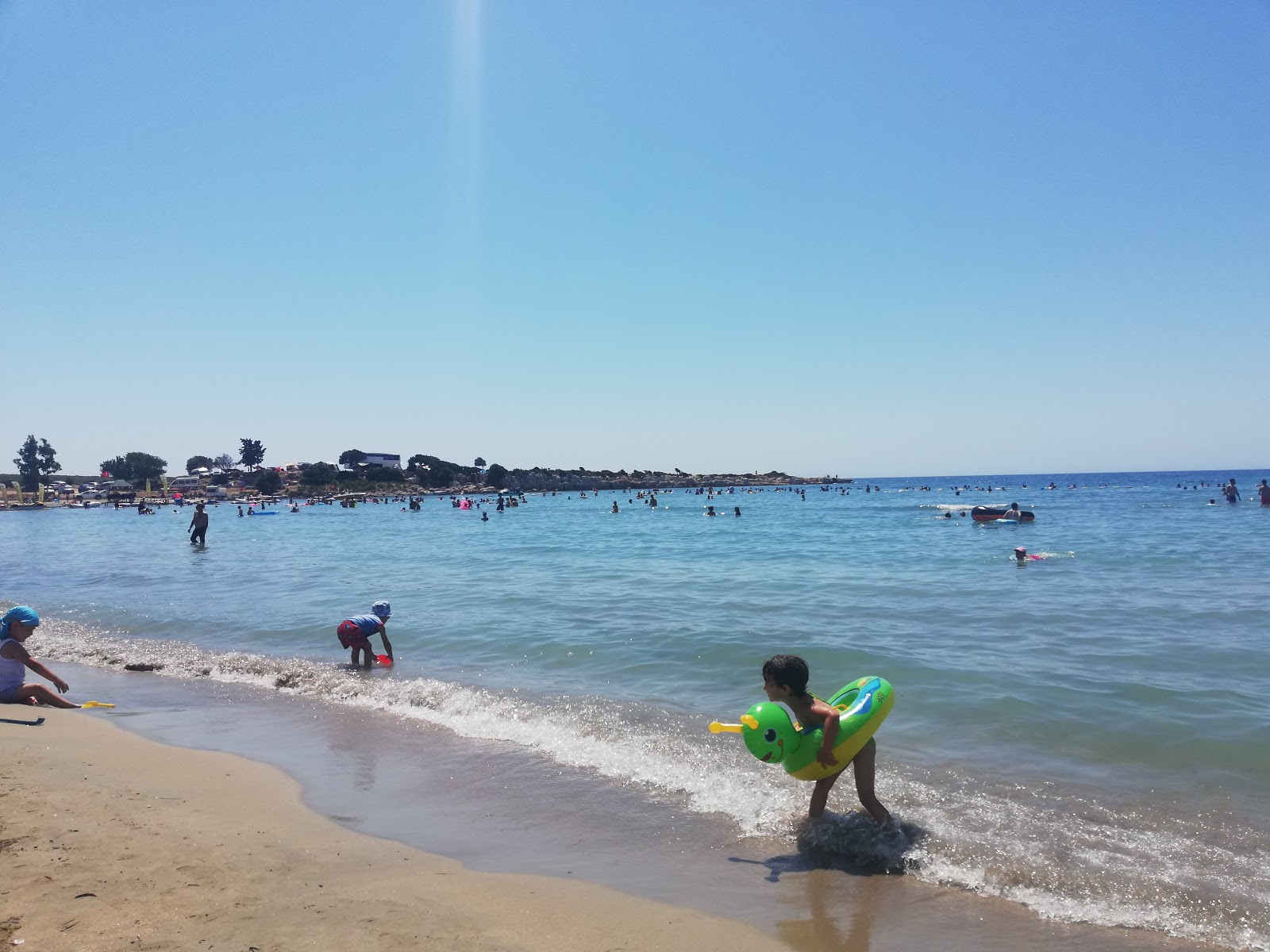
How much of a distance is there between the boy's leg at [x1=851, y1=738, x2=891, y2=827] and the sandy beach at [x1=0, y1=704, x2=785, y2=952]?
5.04 ft

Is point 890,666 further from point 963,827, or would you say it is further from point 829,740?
point 829,740

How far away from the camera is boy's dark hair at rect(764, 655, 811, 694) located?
5016 millimetres

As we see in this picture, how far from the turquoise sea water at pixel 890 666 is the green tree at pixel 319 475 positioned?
82902 mm

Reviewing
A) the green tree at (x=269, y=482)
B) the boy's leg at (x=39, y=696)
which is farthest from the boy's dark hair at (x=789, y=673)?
the green tree at (x=269, y=482)

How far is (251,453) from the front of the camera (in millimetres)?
132375

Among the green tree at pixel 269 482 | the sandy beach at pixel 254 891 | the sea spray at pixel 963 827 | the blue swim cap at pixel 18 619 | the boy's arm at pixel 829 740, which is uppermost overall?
the green tree at pixel 269 482

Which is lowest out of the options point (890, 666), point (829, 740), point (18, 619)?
point (890, 666)

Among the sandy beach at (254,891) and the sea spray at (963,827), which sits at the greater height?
the sandy beach at (254,891)

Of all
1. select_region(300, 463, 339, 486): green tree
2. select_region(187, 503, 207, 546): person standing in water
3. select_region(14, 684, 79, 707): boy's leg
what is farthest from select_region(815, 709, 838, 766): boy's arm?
select_region(300, 463, 339, 486): green tree

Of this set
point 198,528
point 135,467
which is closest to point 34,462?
point 135,467

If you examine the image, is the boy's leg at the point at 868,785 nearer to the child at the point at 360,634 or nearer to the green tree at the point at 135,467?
the child at the point at 360,634

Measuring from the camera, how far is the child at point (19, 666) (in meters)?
7.68

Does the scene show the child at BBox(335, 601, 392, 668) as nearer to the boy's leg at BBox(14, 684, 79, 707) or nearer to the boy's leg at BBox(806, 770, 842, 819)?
the boy's leg at BBox(14, 684, 79, 707)

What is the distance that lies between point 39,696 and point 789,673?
8131 millimetres
